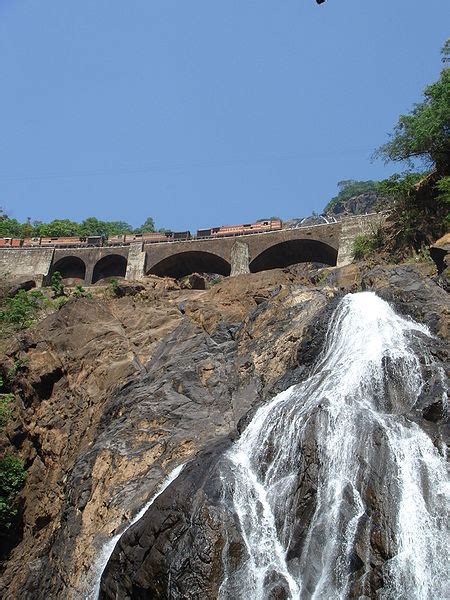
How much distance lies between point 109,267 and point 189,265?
→ 273 inches

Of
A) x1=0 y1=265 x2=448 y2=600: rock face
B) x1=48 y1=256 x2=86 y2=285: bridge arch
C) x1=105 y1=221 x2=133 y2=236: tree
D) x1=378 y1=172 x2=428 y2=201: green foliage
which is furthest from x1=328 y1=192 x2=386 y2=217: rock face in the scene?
x1=0 y1=265 x2=448 y2=600: rock face

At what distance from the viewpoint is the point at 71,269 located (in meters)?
54.1

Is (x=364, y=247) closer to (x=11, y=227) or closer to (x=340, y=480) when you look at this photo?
(x=340, y=480)

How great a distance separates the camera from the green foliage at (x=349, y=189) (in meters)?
117

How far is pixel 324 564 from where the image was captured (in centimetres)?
1340

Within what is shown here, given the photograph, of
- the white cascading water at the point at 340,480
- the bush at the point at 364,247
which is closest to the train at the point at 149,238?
the bush at the point at 364,247

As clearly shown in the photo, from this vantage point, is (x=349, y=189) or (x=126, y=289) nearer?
(x=126, y=289)

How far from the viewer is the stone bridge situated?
42.8 m

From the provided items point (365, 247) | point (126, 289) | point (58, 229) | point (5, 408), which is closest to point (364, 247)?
point (365, 247)

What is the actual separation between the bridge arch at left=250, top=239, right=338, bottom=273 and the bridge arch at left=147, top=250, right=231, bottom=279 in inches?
101

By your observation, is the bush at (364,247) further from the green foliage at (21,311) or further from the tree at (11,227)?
the tree at (11,227)

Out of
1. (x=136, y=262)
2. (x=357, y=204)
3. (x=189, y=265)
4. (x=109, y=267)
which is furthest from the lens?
(x=357, y=204)

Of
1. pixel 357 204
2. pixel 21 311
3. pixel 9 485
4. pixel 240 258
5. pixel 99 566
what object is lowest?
pixel 99 566

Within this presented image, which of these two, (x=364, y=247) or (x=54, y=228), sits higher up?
(x=54, y=228)
